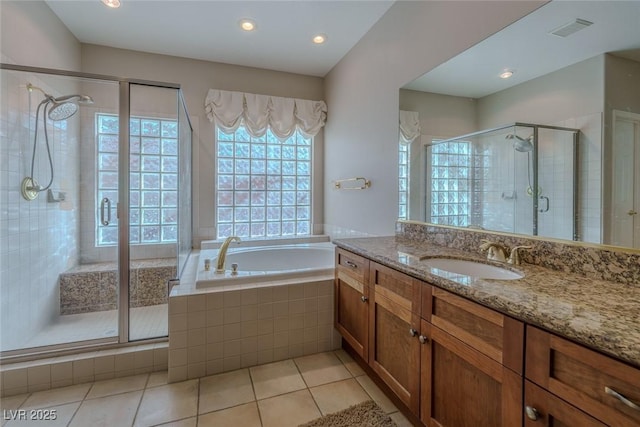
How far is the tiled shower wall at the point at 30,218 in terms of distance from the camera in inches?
73.3

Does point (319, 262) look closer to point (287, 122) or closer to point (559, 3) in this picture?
point (287, 122)

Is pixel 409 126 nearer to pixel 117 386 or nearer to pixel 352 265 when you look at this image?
pixel 352 265

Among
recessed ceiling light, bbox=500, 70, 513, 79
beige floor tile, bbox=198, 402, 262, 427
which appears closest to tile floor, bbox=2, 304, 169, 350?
beige floor tile, bbox=198, 402, 262, 427

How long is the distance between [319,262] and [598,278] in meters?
2.41

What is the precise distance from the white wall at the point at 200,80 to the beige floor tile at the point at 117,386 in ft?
5.36

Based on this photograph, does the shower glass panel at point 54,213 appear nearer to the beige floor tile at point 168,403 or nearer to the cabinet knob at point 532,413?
the beige floor tile at point 168,403

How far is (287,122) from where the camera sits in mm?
3504

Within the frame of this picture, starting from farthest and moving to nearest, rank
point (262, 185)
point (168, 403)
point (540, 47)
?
point (262, 185), point (168, 403), point (540, 47)

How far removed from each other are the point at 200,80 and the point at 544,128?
3.24 metres

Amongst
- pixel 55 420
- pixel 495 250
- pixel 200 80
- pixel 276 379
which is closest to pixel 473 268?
pixel 495 250

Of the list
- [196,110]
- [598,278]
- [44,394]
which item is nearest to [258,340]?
[44,394]

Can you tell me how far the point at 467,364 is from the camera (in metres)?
1.04

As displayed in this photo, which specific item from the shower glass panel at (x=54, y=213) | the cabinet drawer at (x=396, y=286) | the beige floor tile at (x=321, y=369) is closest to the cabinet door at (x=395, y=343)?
the cabinet drawer at (x=396, y=286)

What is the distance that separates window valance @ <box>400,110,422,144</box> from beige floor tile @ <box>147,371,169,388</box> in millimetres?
2294
